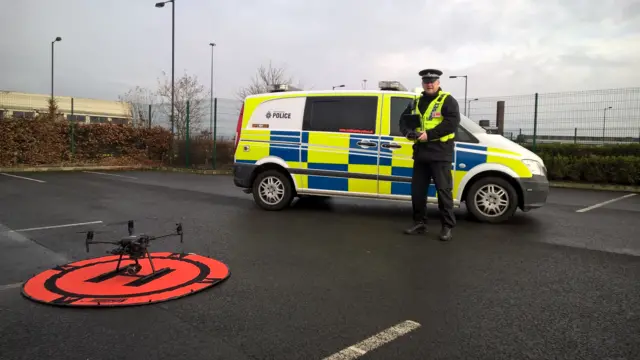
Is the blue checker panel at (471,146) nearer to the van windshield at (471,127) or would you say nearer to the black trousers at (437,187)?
the van windshield at (471,127)

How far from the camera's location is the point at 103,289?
3604 millimetres

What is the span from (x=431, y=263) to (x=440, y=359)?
2030 mm

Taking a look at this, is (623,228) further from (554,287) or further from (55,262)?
(55,262)

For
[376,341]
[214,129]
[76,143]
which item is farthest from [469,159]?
[76,143]

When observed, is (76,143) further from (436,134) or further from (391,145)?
(436,134)

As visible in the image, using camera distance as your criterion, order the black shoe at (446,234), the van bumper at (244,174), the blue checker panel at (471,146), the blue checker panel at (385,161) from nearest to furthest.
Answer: the black shoe at (446,234) → the blue checker panel at (471,146) → the blue checker panel at (385,161) → the van bumper at (244,174)

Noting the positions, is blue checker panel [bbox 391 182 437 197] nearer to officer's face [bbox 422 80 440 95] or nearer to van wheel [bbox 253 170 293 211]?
officer's face [bbox 422 80 440 95]

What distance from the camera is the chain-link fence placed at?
11725 millimetres

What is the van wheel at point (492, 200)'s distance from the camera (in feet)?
21.3

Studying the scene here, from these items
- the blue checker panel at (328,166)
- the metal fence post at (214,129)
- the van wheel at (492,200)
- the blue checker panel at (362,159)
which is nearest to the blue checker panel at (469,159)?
the van wheel at (492,200)

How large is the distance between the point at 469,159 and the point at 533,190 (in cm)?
95

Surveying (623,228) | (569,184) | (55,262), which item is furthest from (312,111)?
(569,184)

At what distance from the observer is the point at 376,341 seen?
2.77m

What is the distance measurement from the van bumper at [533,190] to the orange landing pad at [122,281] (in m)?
4.32
